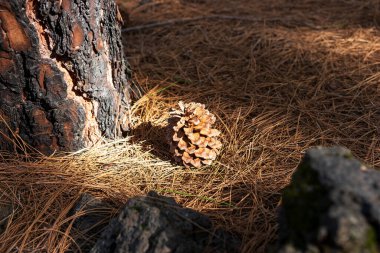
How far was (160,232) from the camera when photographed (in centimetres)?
141

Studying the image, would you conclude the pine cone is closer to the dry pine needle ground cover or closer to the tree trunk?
the dry pine needle ground cover

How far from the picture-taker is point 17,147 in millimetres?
2107

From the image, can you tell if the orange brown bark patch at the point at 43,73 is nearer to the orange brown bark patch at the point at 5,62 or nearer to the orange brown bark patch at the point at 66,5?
the orange brown bark patch at the point at 5,62

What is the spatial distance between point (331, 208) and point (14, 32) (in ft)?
4.95

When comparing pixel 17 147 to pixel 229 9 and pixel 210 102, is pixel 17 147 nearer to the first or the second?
pixel 210 102

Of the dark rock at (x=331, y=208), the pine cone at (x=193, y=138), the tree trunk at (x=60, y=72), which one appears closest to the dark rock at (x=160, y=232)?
the dark rock at (x=331, y=208)

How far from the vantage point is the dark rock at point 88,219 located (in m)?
1.65

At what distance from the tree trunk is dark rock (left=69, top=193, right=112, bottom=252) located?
1.48ft

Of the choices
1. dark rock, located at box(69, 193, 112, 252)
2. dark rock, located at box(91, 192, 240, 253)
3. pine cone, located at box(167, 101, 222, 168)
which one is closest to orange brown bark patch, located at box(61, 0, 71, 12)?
pine cone, located at box(167, 101, 222, 168)

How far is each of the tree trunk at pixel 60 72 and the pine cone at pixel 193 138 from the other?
0.38 meters

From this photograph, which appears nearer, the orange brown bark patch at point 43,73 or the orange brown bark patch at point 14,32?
the orange brown bark patch at point 14,32

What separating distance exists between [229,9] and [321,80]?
1338mm

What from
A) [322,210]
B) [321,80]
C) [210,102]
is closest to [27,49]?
[210,102]

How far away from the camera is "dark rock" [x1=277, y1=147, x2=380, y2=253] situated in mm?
1037
